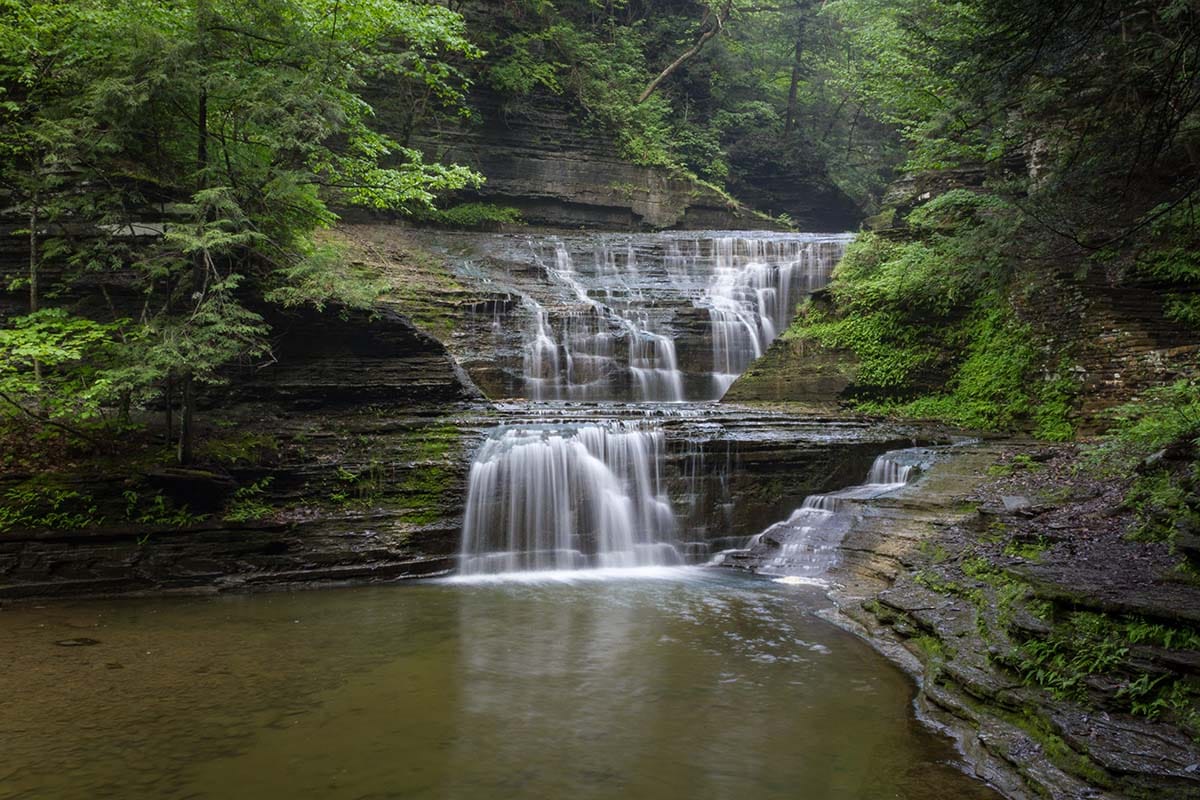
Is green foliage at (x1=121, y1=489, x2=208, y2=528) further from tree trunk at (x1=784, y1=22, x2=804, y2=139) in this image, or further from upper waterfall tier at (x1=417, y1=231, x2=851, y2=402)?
tree trunk at (x1=784, y1=22, x2=804, y2=139)

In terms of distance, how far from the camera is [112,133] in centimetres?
861

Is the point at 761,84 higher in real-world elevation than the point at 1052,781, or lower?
higher

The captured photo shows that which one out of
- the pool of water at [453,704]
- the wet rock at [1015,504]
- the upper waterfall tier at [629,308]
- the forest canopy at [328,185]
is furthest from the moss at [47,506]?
the wet rock at [1015,504]

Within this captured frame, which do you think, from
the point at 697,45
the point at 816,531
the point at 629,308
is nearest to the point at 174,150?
the point at 816,531

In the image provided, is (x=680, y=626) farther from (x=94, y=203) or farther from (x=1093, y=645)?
(x=94, y=203)

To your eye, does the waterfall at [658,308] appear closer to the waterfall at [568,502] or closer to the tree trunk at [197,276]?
the waterfall at [568,502]

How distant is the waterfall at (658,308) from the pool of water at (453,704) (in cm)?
894

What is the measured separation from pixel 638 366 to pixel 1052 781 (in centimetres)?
1351

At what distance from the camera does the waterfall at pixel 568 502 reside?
1028 cm

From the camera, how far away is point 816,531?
9977mm

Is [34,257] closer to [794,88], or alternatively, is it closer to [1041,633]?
[1041,633]

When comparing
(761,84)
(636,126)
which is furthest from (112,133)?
(761,84)

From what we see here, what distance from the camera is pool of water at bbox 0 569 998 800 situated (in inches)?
164

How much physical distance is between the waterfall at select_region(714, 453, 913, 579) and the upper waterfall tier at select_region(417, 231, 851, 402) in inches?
258
